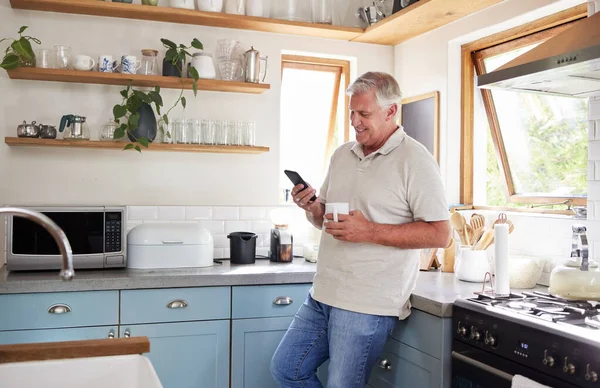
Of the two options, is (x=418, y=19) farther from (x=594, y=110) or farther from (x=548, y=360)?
(x=548, y=360)

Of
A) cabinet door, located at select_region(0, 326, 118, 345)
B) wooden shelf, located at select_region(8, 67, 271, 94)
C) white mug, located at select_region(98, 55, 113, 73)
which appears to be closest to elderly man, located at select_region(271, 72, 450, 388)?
cabinet door, located at select_region(0, 326, 118, 345)

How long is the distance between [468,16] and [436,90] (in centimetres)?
46

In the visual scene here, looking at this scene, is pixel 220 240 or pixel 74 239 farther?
pixel 220 240

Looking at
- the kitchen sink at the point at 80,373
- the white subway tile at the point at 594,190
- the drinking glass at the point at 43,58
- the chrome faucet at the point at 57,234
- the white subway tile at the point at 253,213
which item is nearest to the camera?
the chrome faucet at the point at 57,234

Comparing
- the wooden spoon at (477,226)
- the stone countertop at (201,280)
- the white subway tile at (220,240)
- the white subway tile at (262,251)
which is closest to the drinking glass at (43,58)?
the stone countertop at (201,280)

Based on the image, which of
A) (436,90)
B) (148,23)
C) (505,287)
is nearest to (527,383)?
(505,287)

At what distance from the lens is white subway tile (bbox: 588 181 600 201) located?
272cm

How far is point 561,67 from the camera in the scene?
224 cm

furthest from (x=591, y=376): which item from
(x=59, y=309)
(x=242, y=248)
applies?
(x=59, y=309)

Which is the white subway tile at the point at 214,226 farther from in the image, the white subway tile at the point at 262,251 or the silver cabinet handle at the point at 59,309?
the silver cabinet handle at the point at 59,309

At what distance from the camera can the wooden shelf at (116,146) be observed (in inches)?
133

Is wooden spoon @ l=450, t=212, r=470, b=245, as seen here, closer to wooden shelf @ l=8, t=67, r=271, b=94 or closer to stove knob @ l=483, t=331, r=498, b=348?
stove knob @ l=483, t=331, r=498, b=348

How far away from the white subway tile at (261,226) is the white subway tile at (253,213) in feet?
0.08

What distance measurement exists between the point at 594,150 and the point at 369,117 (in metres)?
1.01
